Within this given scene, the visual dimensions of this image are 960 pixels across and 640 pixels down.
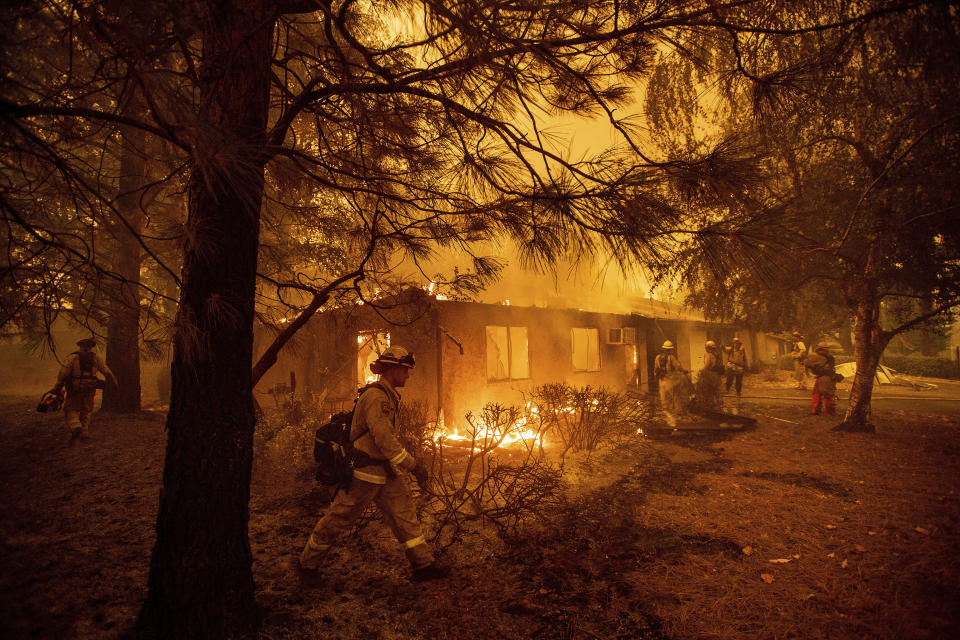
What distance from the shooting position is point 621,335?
49.3 feet

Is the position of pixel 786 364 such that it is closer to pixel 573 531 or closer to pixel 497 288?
pixel 497 288

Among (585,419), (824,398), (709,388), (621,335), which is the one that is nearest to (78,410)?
(585,419)

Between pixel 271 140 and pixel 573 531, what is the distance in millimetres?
4251

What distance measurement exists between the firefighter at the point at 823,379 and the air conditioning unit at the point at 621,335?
210 inches

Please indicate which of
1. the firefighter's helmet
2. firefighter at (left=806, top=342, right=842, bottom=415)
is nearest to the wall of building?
the firefighter's helmet

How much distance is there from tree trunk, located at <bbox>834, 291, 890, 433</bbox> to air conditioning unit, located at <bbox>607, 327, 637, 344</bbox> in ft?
22.0

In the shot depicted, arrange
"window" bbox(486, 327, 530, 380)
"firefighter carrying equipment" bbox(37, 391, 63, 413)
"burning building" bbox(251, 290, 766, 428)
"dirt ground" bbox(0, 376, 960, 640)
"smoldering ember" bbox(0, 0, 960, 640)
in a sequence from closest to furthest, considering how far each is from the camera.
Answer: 1. "smoldering ember" bbox(0, 0, 960, 640)
2. "dirt ground" bbox(0, 376, 960, 640)
3. "firefighter carrying equipment" bbox(37, 391, 63, 413)
4. "burning building" bbox(251, 290, 766, 428)
5. "window" bbox(486, 327, 530, 380)

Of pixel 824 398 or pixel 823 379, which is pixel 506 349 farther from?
pixel 824 398

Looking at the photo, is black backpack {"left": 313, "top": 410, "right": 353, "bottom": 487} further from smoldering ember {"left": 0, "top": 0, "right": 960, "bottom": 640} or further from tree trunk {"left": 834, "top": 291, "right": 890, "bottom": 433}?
tree trunk {"left": 834, "top": 291, "right": 890, "bottom": 433}

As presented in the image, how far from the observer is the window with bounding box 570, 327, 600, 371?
14.1 metres

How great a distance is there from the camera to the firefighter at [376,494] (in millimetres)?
3428

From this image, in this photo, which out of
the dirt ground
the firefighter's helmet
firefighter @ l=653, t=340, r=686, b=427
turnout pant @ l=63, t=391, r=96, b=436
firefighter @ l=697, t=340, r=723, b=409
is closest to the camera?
the dirt ground

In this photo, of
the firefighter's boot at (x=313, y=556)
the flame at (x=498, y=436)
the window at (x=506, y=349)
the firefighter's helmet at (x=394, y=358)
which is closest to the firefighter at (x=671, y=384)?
the flame at (x=498, y=436)

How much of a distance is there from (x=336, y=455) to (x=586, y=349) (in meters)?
11.7
